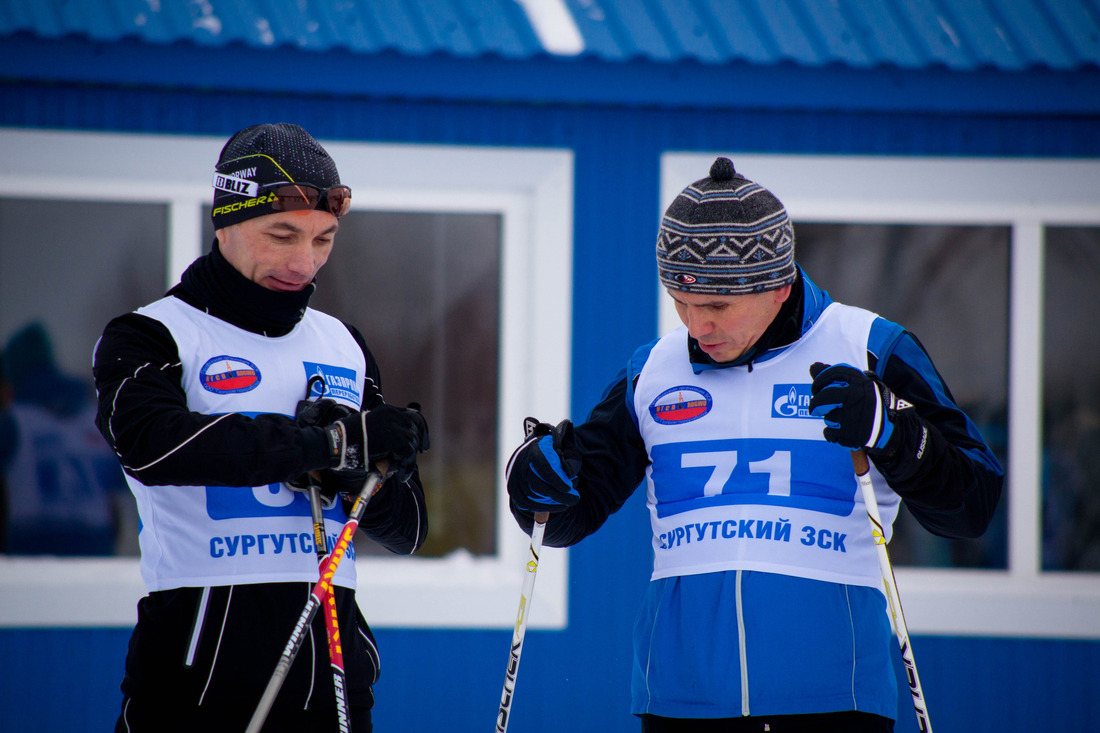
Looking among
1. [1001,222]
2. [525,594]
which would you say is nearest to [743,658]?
[525,594]

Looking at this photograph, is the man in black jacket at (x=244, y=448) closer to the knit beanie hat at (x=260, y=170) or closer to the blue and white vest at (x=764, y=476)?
the knit beanie hat at (x=260, y=170)

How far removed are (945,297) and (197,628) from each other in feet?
12.7

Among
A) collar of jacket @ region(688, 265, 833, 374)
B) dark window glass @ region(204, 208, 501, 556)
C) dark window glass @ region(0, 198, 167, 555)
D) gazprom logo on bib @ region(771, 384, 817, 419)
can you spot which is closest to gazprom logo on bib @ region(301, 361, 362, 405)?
collar of jacket @ region(688, 265, 833, 374)

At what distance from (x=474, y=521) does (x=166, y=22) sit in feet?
8.63

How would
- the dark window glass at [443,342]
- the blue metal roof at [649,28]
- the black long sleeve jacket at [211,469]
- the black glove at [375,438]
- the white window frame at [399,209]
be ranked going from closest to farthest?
Result: 1. the black long sleeve jacket at [211,469]
2. the black glove at [375,438]
3. the blue metal roof at [649,28]
4. the white window frame at [399,209]
5. the dark window glass at [443,342]

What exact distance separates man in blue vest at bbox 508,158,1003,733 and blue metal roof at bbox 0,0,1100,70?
2329 millimetres

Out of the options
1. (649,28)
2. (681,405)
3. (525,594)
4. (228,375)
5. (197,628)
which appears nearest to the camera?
(197,628)

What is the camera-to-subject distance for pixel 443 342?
471 cm

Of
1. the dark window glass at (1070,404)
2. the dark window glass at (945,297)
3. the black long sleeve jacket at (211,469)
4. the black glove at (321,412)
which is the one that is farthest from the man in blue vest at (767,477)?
the dark window glass at (1070,404)

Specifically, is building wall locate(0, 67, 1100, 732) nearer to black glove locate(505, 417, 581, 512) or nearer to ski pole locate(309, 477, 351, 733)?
black glove locate(505, 417, 581, 512)

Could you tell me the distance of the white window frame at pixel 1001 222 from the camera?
4.56m

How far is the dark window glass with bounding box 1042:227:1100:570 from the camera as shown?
4.73m

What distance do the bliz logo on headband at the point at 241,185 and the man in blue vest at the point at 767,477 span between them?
2.83 ft

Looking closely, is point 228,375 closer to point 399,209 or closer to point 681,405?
point 681,405
